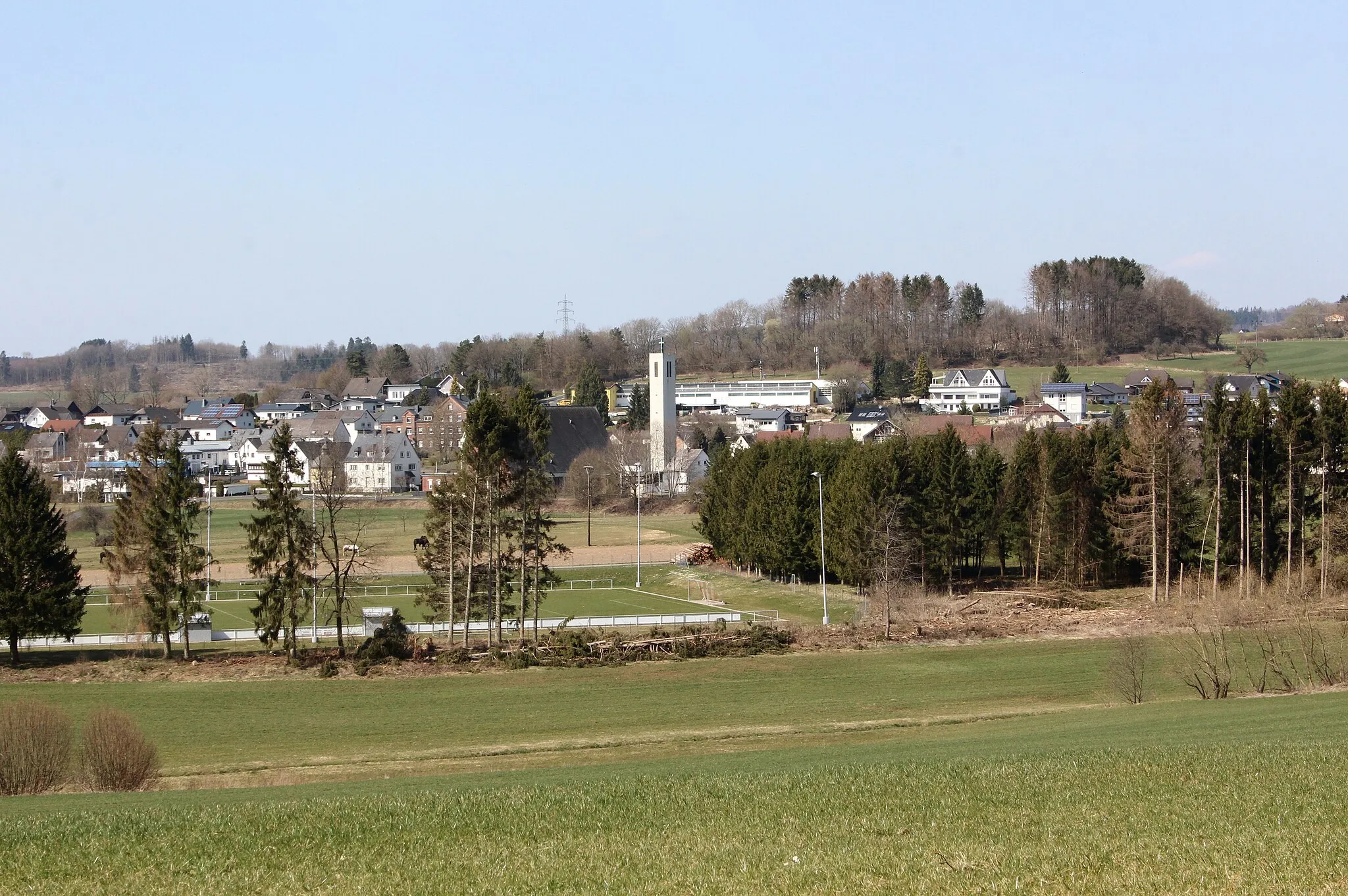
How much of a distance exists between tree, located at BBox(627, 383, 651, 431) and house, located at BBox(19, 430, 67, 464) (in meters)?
63.1

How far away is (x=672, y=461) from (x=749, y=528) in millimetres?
54372

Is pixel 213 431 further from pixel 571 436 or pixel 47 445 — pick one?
pixel 571 436

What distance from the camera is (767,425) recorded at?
466ft

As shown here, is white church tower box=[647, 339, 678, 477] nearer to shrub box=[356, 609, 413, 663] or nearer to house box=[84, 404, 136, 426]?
shrub box=[356, 609, 413, 663]

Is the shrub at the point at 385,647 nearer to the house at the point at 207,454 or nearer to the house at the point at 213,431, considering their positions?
the house at the point at 207,454

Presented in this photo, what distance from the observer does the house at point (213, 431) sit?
518 feet

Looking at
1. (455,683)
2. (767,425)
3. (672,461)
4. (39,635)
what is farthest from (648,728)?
(767,425)

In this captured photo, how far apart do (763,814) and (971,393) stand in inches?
5377

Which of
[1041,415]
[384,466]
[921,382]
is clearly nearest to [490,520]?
[384,466]

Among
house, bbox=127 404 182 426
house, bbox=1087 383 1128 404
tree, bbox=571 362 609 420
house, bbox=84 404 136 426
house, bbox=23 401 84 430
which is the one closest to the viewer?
house, bbox=1087 383 1128 404

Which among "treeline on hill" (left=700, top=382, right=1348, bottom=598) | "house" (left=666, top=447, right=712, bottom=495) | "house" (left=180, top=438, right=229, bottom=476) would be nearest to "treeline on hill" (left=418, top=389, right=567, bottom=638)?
"treeline on hill" (left=700, top=382, right=1348, bottom=598)

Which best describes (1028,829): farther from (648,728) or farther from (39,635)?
(39,635)

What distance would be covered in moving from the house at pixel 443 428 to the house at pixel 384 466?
14.8 metres

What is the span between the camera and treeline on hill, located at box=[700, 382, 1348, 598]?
167 ft
